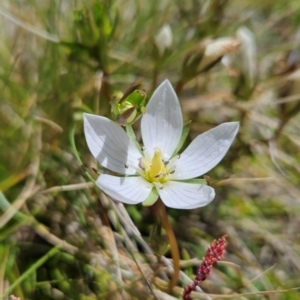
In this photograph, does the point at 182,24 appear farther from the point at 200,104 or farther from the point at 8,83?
the point at 8,83

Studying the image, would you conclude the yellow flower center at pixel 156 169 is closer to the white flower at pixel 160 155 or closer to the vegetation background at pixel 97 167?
the white flower at pixel 160 155

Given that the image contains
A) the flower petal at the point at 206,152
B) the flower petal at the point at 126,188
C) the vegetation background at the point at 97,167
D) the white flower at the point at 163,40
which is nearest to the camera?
the flower petal at the point at 126,188

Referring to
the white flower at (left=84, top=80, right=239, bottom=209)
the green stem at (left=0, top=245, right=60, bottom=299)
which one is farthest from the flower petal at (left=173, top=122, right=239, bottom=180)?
the green stem at (left=0, top=245, right=60, bottom=299)

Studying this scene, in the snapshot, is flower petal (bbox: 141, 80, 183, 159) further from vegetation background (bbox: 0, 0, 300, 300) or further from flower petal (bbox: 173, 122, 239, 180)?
vegetation background (bbox: 0, 0, 300, 300)

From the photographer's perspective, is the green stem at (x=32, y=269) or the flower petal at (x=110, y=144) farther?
the green stem at (x=32, y=269)

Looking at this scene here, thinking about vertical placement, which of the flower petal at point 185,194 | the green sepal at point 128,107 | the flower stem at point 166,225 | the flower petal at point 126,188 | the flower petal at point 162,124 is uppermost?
the green sepal at point 128,107

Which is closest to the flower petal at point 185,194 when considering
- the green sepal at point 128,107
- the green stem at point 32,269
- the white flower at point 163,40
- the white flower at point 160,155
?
the white flower at point 160,155
